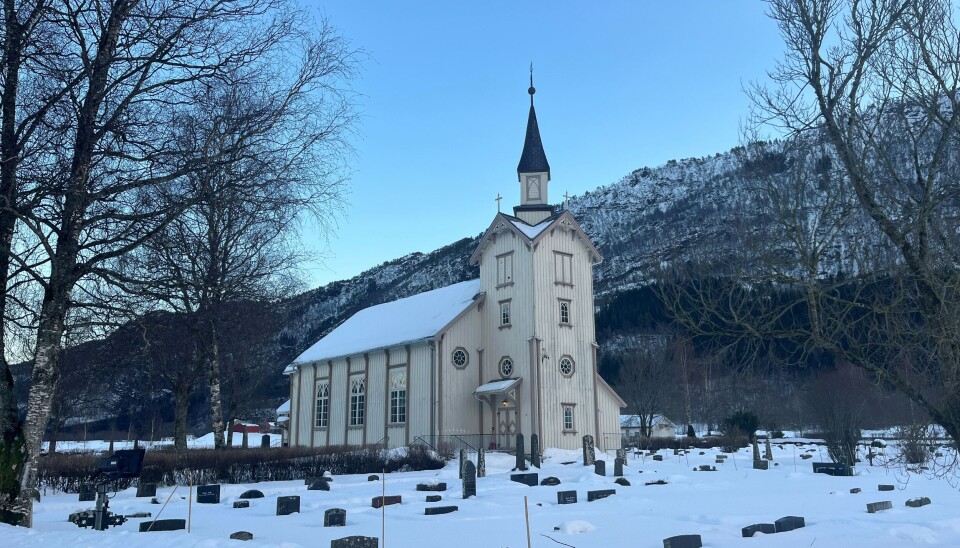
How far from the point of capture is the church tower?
37.1 metres

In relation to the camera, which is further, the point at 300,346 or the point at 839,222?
the point at 300,346

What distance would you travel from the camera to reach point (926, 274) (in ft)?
23.7

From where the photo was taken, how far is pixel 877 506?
49.5 ft

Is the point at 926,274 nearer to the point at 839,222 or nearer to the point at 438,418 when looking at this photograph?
the point at 839,222

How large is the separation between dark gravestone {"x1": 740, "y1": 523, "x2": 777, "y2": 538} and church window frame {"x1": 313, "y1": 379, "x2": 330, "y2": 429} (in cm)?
3044

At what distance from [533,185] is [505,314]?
743cm

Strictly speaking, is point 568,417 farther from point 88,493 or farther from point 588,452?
point 88,493

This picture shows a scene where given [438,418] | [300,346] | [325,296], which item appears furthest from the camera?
[325,296]

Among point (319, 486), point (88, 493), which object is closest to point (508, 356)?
point (319, 486)

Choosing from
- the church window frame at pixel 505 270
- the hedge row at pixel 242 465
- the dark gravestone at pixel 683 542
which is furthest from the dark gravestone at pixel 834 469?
the dark gravestone at pixel 683 542

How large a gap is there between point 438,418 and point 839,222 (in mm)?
25734

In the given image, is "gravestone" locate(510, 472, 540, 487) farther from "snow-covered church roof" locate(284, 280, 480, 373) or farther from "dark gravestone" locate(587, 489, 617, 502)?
"snow-covered church roof" locate(284, 280, 480, 373)

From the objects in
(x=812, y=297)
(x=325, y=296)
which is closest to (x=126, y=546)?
(x=812, y=297)

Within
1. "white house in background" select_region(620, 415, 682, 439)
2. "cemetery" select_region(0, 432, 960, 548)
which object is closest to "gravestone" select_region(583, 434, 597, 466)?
"cemetery" select_region(0, 432, 960, 548)
